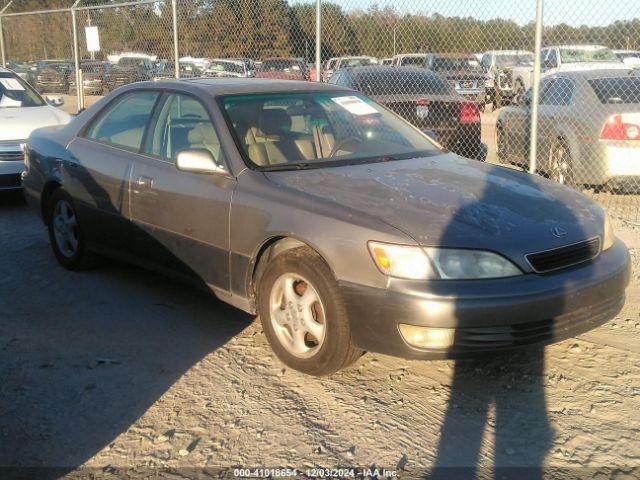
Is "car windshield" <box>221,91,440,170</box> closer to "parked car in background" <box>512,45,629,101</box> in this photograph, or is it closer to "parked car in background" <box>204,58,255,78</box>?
"parked car in background" <box>204,58,255,78</box>

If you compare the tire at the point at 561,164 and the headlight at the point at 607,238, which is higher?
the headlight at the point at 607,238

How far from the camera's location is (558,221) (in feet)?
12.8

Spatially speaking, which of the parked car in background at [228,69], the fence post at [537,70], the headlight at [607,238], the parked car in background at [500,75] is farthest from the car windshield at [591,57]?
the headlight at [607,238]

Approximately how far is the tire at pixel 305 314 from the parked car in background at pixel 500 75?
11600 mm

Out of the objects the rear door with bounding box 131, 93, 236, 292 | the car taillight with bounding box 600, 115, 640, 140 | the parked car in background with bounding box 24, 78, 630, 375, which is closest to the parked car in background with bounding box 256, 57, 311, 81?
the car taillight with bounding box 600, 115, 640, 140

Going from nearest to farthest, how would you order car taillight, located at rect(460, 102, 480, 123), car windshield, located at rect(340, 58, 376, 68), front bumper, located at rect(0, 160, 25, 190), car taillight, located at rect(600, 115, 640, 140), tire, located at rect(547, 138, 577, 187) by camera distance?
car taillight, located at rect(600, 115, 640, 140) → tire, located at rect(547, 138, 577, 187) → front bumper, located at rect(0, 160, 25, 190) → car taillight, located at rect(460, 102, 480, 123) → car windshield, located at rect(340, 58, 376, 68)

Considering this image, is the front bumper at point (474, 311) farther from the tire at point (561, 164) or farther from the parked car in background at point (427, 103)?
the parked car in background at point (427, 103)

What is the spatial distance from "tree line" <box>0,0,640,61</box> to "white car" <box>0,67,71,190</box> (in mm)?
2793

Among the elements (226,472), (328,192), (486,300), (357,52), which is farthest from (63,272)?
(357,52)

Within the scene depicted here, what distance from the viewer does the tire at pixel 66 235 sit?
577cm

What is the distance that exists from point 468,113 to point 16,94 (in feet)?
19.8

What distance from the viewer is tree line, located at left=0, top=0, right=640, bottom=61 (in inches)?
314

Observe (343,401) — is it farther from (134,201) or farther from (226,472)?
(134,201)

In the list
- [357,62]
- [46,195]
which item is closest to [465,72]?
[357,62]
